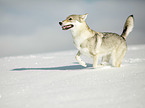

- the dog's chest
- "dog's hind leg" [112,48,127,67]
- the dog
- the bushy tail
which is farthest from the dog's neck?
the bushy tail

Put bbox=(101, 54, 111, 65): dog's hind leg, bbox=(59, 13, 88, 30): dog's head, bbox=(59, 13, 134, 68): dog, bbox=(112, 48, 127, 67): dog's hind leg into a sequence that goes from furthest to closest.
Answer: bbox=(101, 54, 111, 65): dog's hind leg, bbox=(112, 48, 127, 67): dog's hind leg, bbox=(59, 13, 134, 68): dog, bbox=(59, 13, 88, 30): dog's head

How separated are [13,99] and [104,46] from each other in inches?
139

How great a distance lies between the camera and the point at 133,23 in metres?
6.18

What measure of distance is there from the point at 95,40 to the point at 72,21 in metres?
0.99

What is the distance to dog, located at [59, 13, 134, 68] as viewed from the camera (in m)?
5.27

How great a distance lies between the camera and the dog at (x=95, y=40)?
527 cm

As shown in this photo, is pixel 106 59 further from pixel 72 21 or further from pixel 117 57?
pixel 72 21

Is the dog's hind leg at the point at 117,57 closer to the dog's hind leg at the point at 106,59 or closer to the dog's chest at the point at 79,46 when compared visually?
the dog's hind leg at the point at 106,59

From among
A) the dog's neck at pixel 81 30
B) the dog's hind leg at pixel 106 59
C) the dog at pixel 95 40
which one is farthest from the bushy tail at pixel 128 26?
the dog's neck at pixel 81 30

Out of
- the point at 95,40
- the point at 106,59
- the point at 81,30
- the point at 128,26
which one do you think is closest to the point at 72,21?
the point at 81,30

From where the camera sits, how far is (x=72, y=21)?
5191 millimetres

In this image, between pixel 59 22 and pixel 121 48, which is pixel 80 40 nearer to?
pixel 59 22

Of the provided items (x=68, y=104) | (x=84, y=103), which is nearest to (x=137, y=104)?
(x=84, y=103)

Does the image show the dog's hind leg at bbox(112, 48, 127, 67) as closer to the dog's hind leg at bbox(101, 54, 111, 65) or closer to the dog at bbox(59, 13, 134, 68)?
the dog at bbox(59, 13, 134, 68)
